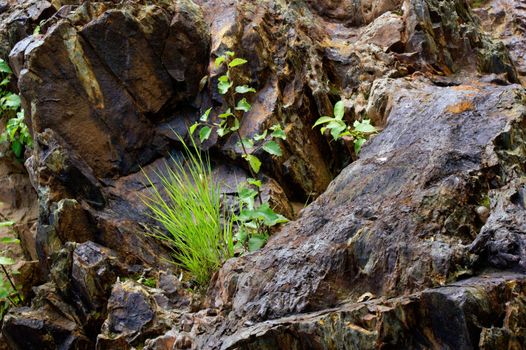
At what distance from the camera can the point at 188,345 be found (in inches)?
108

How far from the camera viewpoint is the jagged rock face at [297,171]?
2.40 meters

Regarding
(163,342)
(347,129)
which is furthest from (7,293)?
(347,129)

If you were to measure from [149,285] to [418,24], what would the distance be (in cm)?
299

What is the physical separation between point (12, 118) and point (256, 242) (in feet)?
10.3

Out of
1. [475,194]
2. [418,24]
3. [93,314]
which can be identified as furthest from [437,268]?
[418,24]

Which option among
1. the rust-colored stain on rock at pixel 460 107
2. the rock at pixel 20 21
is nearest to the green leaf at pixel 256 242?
the rust-colored stain on rock at pixel 460 107

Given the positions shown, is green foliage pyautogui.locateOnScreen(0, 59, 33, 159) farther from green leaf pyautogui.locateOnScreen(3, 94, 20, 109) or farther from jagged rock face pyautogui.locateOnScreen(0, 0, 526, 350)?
jagged rock face pyautogui.locateOnScreen(0, 0, 526, 350)

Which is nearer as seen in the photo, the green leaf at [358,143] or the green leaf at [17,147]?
the green leaf at [358,143]

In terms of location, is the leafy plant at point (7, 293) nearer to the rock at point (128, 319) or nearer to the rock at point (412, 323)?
the rock at point (128, 319)

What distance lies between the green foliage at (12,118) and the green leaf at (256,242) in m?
2.56

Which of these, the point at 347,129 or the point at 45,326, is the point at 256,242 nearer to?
the point at 347,129

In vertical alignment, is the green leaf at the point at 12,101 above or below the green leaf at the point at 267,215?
above

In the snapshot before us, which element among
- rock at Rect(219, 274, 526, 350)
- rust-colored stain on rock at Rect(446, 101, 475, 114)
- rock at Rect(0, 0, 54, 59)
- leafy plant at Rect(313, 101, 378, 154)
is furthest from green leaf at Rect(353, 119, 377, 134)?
rock at Rect(0, 0, 54, 59)

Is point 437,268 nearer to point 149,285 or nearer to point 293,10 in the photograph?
point 149,285
